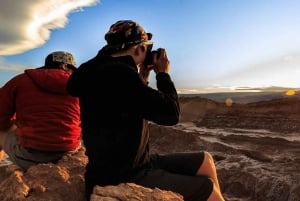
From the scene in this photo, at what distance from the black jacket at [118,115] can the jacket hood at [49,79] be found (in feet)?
3.02

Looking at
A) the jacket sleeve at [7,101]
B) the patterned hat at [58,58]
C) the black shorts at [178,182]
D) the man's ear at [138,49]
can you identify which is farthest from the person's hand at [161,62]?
the jacket sleeve at [7,101]

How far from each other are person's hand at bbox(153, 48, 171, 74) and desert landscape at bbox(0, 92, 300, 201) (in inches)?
34.7

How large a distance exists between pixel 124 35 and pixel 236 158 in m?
5.80

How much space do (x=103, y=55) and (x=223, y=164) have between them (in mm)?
5569

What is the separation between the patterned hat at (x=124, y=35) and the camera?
2785 millimetres

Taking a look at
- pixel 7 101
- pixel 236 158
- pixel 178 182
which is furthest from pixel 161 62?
pixel 236 158

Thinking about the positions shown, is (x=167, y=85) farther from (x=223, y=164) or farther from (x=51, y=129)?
(x=223, y=164)

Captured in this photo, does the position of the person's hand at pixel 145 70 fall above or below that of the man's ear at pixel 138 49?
below

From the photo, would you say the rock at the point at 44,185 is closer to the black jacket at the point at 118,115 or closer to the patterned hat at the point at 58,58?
the black jacket at the point at 118,115

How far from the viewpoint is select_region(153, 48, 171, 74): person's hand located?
2.92 metres

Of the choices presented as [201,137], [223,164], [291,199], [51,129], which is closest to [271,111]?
[201,137]

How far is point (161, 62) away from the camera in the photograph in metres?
2.94

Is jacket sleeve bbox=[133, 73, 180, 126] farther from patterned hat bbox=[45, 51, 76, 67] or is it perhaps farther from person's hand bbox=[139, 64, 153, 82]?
patterned hat bbox=[45, 51, 76, 67]

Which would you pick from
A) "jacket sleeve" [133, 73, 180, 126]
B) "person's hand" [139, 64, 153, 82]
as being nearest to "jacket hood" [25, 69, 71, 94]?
"person's hand" [139, 64, 153, 82]
